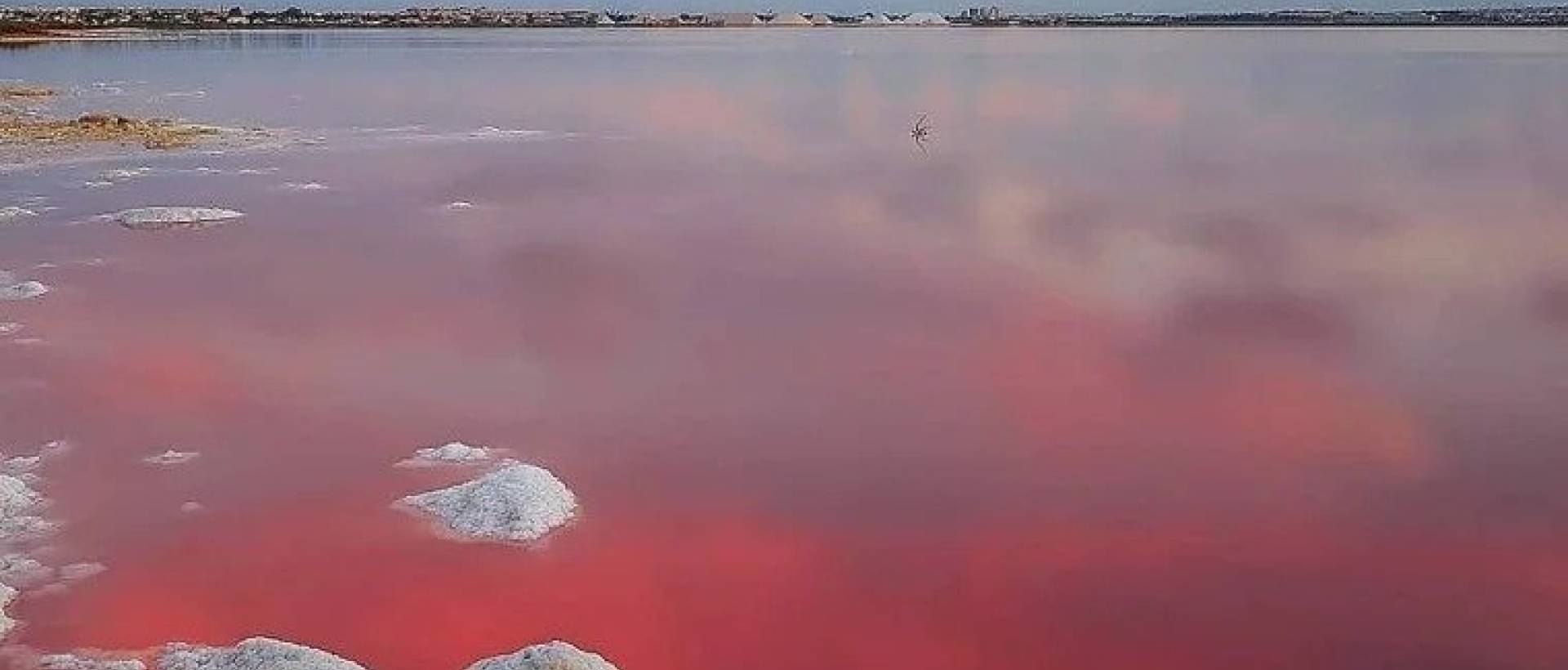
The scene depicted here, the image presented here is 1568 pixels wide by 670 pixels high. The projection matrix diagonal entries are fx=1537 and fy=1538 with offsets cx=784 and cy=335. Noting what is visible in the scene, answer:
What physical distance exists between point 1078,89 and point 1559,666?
36.3 m

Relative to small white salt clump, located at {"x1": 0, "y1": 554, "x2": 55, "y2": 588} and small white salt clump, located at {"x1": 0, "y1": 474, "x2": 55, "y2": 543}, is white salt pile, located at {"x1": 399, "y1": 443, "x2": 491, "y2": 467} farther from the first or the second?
small white salt clump, located at {"x1": 0, "y1": 554, "x2": 55, "y2": 588}

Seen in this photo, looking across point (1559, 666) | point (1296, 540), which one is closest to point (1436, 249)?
point (1296, 540)

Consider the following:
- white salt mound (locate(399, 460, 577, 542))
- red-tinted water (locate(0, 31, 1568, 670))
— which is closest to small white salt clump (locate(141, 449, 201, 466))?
red-tinted water (locate(0, 31, 1568, 670))

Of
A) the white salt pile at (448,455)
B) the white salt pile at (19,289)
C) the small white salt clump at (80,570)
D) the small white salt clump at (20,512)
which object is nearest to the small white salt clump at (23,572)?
the small white salt clump at (80,570)

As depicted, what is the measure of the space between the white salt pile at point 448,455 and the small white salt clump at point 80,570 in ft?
5.62

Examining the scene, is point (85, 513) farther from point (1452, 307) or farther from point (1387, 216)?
point (1387, 216)

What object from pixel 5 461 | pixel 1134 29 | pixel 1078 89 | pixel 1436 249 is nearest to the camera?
pixel 5 461

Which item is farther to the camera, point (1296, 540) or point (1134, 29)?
point (1134, 29)

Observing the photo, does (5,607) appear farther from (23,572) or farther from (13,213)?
(13,213)

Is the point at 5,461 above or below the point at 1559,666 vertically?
below

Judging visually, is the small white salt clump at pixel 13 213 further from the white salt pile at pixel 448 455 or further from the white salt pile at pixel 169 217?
the white salt pile at pixel 448 455

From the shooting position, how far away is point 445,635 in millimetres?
5930

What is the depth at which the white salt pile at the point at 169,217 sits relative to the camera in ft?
50.4

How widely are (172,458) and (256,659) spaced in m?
2.87
